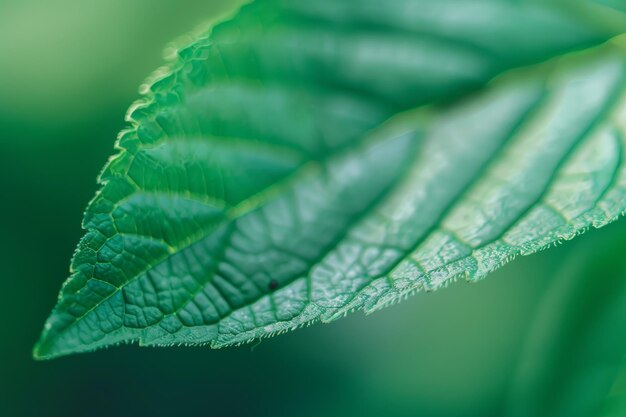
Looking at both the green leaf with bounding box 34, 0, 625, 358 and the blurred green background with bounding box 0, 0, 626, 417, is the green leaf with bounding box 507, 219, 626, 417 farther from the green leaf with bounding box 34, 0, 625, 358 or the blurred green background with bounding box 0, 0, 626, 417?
the blurred green background with bounding box 0, 0, 626, 417

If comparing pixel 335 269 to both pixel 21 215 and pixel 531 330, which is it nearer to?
pixel 531 330

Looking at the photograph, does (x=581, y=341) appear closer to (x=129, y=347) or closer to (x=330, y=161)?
(x=330, y=161)

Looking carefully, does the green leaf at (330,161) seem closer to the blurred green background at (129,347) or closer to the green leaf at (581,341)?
the green leaf at (581,341)

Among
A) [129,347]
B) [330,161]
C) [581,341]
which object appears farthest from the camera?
[129,347]

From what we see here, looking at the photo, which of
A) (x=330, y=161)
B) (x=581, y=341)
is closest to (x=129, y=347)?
(x=581, y=341)

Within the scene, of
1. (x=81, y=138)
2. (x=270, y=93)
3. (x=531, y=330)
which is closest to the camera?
(x=270, y=93)

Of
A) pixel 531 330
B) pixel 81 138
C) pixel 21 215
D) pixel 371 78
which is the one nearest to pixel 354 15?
→ pixel 371 78

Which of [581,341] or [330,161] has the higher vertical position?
[330,161]
